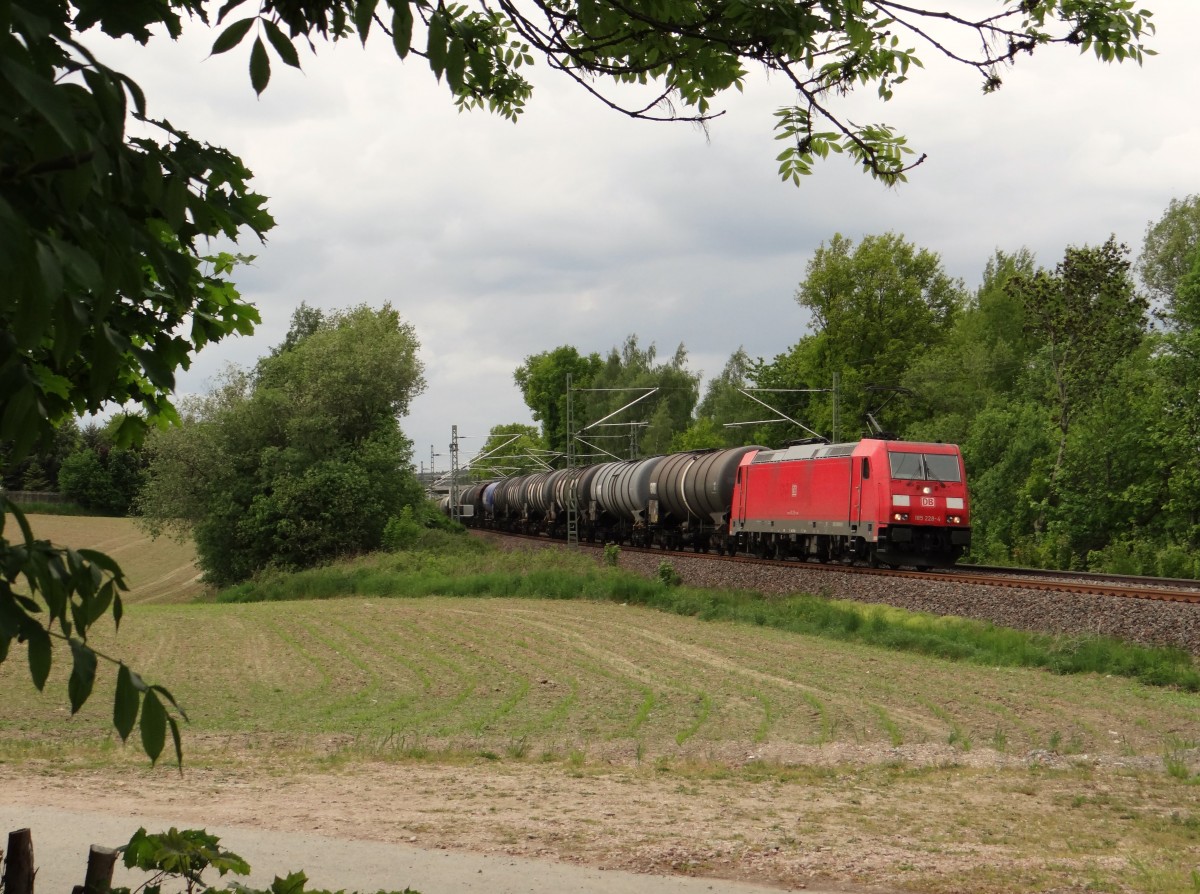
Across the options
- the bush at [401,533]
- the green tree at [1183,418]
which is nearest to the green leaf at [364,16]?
the green tree at [1183,418]

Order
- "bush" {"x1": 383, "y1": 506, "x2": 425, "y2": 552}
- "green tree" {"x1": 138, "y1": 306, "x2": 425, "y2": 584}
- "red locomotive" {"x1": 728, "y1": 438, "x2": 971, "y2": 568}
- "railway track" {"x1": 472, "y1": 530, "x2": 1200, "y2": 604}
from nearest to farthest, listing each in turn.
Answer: "railway track" {"x1": 472, "y1": 530, "x2": 1200, "y2": 604} → "red locomotive" {"x1": 728, "y1": 438, "x2": 971, "y2": 568} → "green tree" {"x1": 138, "y1": 306, "x2": 425, "y2": 584} → "bush" {"x1": 383, "y1": 506, "x2": 425, "y2": 552}

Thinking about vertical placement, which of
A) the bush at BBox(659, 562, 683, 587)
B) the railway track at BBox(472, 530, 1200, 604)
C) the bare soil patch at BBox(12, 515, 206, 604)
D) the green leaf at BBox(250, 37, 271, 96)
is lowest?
the bare soil patch at BBox(12, 515, 206, 604)

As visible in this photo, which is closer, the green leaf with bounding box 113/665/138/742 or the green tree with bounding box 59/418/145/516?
the green leaf with bounding box 113/665/138/742

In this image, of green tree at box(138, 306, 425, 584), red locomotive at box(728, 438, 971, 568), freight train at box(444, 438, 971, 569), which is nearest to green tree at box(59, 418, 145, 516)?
green tree at box(138, 306, 425, 584)

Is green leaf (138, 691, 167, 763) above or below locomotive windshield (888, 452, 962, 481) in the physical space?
below

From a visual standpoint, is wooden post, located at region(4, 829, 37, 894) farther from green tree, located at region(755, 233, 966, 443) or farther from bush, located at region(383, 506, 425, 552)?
green tree, located at region(755, 233, 966, 443)

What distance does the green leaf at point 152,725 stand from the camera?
7.95ft

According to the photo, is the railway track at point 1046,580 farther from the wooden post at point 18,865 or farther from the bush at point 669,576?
the wooden post at point 18,865

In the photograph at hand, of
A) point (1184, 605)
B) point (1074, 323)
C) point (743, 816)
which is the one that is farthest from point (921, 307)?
point (743, 816)

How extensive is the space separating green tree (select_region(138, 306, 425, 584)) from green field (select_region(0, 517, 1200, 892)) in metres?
21.6

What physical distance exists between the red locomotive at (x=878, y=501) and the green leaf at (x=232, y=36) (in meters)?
25.6

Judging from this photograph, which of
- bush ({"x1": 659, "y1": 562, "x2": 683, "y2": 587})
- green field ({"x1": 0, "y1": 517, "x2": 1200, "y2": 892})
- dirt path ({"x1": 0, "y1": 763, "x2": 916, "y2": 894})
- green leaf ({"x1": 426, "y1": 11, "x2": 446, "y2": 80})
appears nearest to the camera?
green leaf ({"x1": 426, "y1": 11, "x2": 446, "y2": 80})

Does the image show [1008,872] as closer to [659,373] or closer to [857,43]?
[857,43]

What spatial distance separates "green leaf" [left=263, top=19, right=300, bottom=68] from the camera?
2.64 m
